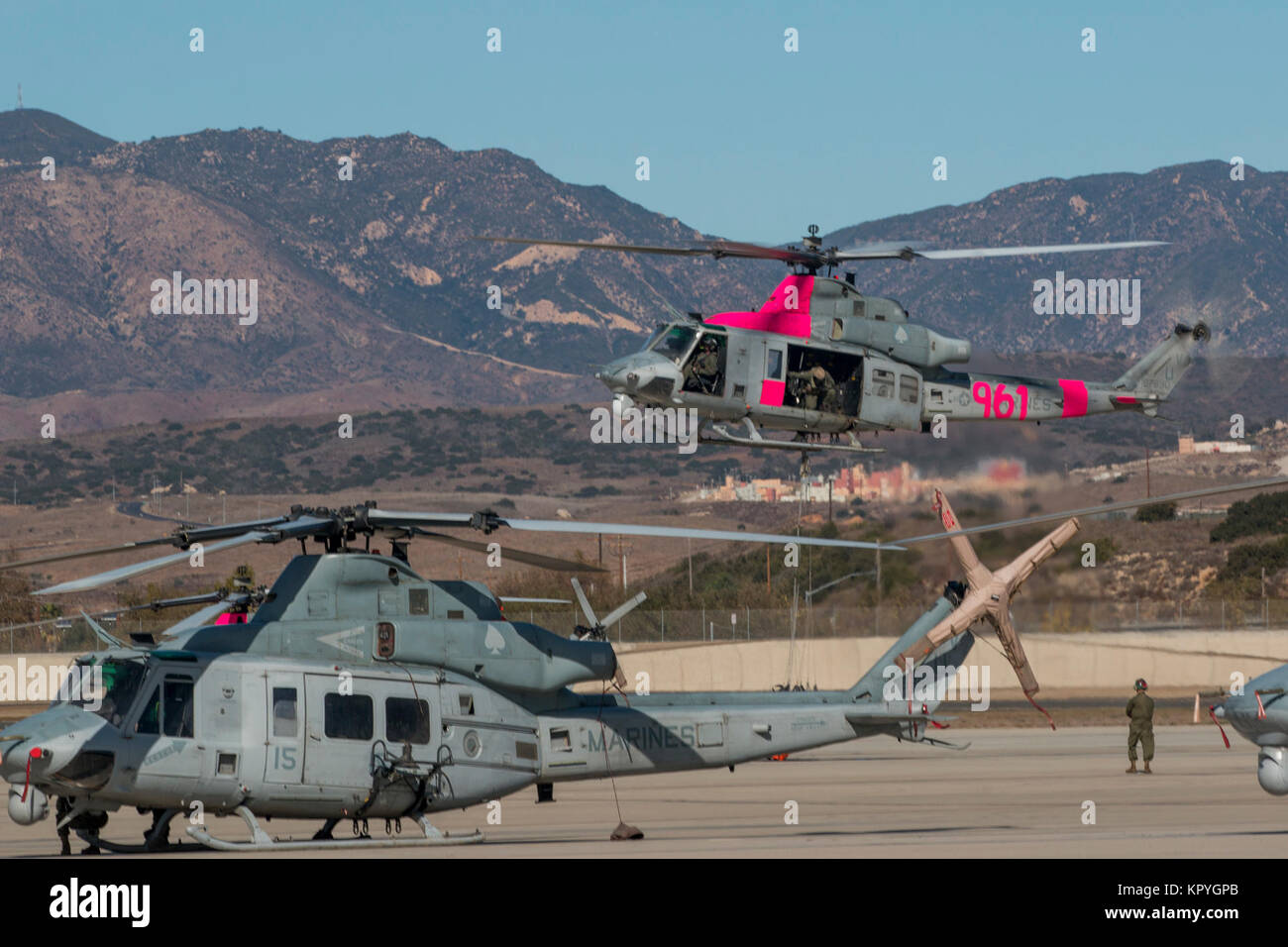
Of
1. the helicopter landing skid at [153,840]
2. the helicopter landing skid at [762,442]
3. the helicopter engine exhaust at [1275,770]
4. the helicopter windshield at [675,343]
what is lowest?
the helicopter landing skid at [153,840]

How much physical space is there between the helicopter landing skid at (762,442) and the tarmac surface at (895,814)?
17.1ft

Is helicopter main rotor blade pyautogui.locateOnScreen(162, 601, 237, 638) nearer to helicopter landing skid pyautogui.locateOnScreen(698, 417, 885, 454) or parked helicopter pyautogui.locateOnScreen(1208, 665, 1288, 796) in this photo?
helicopter landing skid pyautogui.locateOnScreen(698, 417, 885, 454)

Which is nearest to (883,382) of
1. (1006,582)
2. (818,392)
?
(818,392)

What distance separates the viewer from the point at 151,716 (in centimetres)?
1975

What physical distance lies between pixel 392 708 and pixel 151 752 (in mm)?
2725

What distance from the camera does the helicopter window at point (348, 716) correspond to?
20547 mm

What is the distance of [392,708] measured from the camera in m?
21.0

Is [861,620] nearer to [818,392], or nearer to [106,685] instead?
[818,392]

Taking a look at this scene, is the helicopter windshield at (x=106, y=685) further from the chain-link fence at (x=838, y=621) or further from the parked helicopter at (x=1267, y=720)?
the chain-link fence at (x=838, y=621)

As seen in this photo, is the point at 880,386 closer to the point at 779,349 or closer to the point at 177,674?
the point at 779,349

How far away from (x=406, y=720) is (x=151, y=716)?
285 centimetres

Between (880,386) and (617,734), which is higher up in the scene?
(880,386)

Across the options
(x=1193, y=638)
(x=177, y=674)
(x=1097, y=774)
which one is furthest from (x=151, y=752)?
(x=1193, y=638)

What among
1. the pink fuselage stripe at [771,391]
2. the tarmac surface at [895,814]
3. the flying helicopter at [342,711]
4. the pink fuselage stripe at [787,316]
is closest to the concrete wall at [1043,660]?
the tarmac surface at [895,814]
